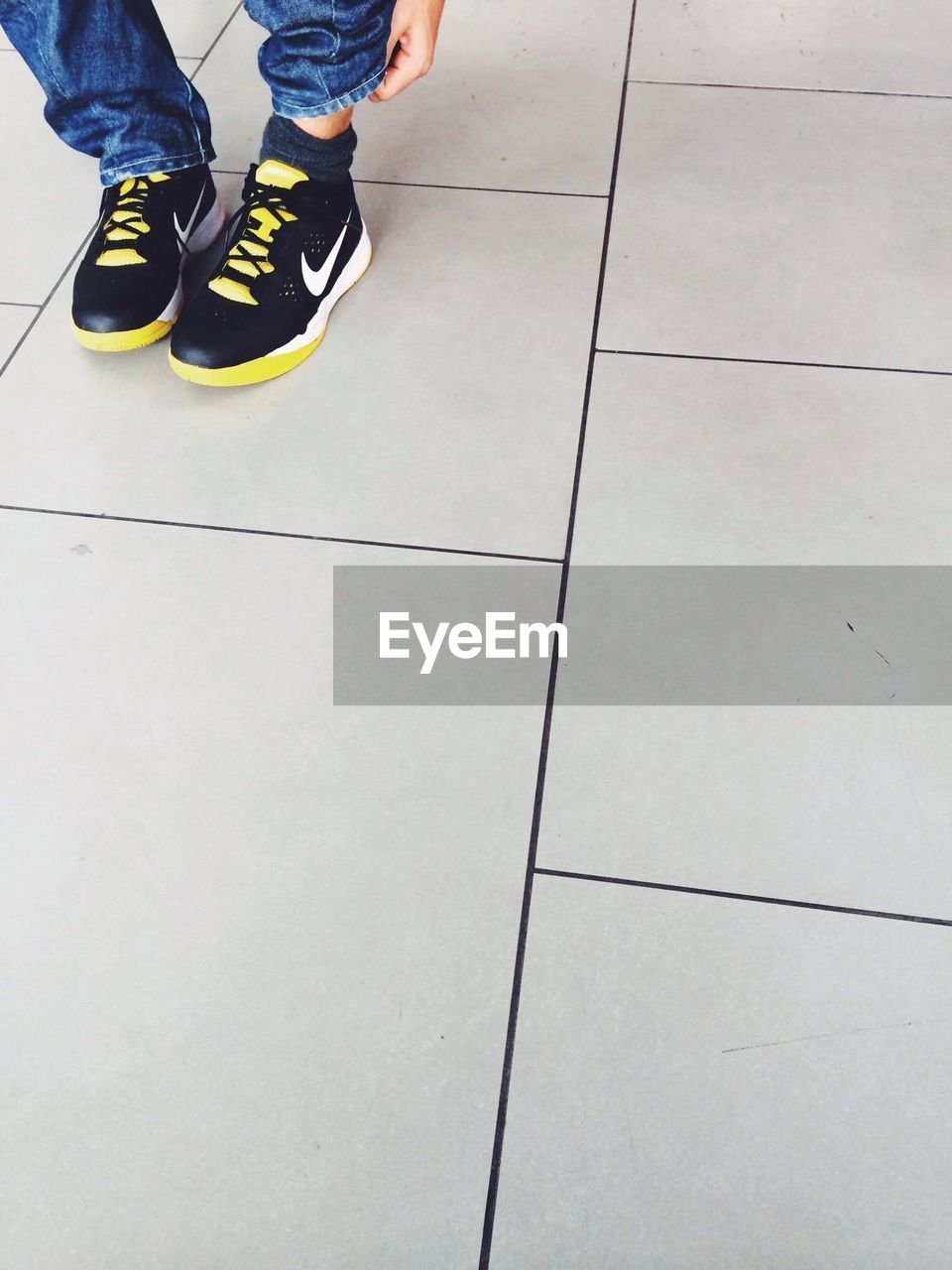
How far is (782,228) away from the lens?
129 cm

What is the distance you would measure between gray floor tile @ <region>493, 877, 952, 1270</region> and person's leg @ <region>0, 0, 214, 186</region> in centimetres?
98

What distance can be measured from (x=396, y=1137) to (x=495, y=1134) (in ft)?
0.22

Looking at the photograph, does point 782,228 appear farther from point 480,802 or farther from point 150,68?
point 480,802

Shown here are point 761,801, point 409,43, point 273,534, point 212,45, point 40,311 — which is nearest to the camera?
point 761,801

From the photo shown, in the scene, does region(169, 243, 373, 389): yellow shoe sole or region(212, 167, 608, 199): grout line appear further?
region(212, 167, 608, 199): grout line

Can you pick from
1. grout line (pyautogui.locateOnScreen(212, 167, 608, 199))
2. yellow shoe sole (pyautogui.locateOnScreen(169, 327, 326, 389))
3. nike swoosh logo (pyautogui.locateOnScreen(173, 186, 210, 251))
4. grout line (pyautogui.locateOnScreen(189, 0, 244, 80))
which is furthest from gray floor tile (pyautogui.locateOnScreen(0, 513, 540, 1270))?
grout line (pyautogui.locateOnScreen(189, 0, 244, 80))

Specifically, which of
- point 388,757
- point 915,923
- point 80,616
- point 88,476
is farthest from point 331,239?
point 915,923

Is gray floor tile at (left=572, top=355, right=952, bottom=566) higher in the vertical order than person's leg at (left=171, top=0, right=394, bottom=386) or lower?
lower

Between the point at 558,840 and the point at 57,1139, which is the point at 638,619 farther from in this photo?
the point at 57,1139

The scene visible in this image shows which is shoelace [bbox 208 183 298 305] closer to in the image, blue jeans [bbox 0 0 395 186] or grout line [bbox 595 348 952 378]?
blue jeans [bbox 0 0 395 186]

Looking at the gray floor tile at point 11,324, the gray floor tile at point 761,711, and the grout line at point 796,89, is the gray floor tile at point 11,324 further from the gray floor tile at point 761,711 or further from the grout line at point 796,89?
the grout line at point 796,89

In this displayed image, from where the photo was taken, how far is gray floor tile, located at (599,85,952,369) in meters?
1.17

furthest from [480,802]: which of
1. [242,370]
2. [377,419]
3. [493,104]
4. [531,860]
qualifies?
[493,104]

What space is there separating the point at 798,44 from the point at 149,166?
1031 millimetres
